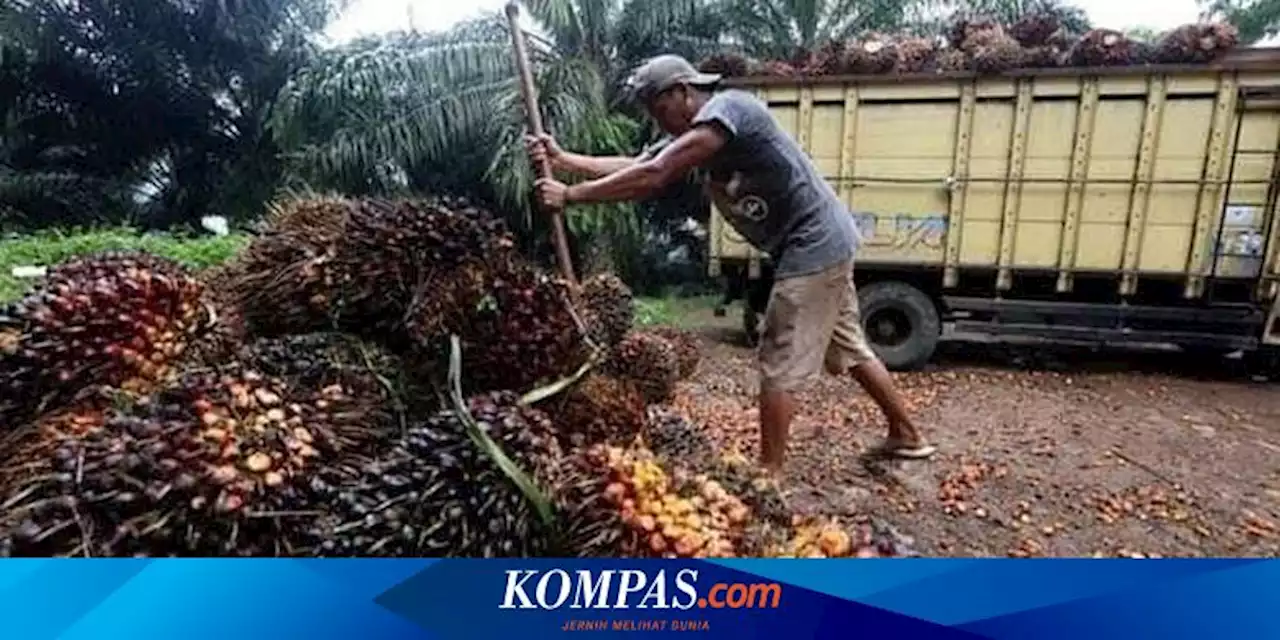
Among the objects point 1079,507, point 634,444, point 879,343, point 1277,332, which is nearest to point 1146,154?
point 1277,332

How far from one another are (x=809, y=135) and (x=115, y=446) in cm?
488

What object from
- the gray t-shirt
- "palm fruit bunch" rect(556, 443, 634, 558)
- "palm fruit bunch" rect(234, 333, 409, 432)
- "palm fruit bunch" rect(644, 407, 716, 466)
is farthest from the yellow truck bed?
"palm fruit bunch" rect(556, 443, 634, 558)

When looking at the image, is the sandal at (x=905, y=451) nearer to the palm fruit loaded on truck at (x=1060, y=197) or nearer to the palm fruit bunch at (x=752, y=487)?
the palm fruit bunch at (x=752, y=487)

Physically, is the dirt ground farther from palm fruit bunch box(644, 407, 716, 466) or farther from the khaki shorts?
palm fruit bunch box(644, 407, 716, 466)

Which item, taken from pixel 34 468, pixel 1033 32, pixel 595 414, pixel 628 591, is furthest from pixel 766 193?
pixel 1033 32

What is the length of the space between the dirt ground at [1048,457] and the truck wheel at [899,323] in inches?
7.1

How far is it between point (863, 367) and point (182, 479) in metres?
2.31

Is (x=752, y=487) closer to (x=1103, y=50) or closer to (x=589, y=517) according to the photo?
(x=589, y=517)

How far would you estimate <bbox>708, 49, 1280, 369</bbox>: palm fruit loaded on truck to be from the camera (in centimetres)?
464

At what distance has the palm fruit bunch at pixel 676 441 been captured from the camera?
1492 mm

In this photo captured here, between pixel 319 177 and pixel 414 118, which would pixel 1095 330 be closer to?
pixel 414 118

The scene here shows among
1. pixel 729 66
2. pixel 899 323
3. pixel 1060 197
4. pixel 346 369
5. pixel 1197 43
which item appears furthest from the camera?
pixel 729 66

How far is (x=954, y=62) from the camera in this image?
503cm

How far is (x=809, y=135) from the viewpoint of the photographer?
17.5 ft
